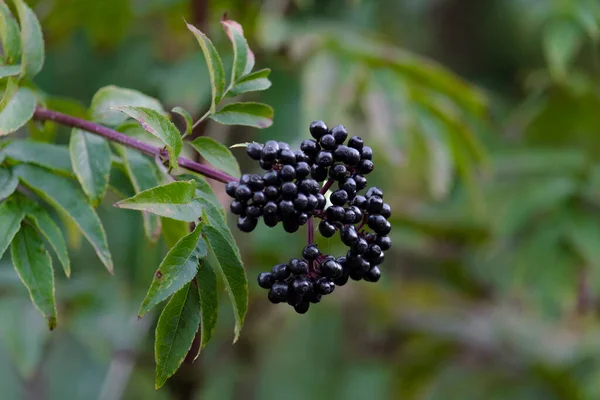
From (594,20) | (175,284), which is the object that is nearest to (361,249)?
(175,284)

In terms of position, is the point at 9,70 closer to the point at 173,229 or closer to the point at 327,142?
the point at 173,229

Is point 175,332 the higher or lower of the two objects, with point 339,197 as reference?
lower

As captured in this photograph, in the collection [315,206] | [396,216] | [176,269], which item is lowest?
[396,216]

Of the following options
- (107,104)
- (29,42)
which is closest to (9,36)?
(29,42)

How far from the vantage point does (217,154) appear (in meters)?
0.71

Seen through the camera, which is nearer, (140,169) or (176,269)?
(176,269)

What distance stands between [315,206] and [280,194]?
3cm

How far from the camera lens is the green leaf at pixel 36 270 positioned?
2.28 ft

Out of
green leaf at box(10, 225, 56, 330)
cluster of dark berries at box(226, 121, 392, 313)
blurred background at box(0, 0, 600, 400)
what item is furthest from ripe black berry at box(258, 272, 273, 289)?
blurred background at box(0, 0, 600, 400)

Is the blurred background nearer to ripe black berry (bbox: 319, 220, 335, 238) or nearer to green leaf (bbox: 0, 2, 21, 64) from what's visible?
green leaf (bbox: 0, 2, 21, 64)

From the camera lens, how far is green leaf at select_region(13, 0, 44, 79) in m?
0.77

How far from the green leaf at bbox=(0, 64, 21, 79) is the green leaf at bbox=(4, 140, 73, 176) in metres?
0.08

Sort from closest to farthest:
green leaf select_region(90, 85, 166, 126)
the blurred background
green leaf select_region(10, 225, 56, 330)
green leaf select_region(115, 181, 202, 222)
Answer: green leaf select_region(115, 181, 202, 222) < green leaf select_region(10, 225, 56, 330) < green leaf select_region(90, 85, 166, 126) < the blurred background

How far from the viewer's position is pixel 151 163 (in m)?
0.76
